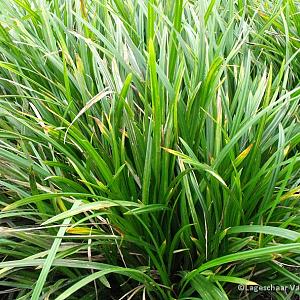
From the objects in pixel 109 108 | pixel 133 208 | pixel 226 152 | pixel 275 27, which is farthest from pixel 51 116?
pixel 275 27

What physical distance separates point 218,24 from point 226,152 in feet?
2.90

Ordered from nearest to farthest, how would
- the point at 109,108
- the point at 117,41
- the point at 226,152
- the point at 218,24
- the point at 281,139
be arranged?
the point at 226,152 < the point at 281,139 < the point at 109,108 < the point at 117,41 < the point at 218,24

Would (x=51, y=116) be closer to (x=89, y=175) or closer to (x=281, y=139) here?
(x=89, y=175)

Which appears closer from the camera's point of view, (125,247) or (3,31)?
(125,247)

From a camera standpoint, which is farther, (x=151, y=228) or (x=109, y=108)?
(x=109, y=108)

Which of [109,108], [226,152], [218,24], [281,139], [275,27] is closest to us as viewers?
[226,152]

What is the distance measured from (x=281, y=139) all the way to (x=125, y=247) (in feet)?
1.68

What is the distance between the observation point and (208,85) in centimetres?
129

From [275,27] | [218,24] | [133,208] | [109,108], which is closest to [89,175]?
[133,208]

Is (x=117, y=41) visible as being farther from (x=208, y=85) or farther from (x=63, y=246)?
(x=63, y=246)

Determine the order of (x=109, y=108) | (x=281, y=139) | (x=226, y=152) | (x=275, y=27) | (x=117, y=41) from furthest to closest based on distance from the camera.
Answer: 1. (x=275, y=27)
2. (x=117, y=41)
3. (x=109, y=108)
4. (x=281, y=139)
5. (x=226, y=152)

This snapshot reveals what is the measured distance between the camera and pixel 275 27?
6.88ft

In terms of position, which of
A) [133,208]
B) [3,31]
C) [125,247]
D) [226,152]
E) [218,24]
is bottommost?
[125,247]

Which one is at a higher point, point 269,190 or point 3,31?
point 3,31
